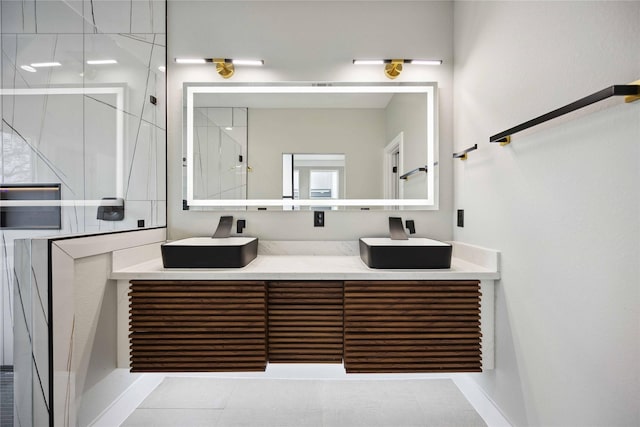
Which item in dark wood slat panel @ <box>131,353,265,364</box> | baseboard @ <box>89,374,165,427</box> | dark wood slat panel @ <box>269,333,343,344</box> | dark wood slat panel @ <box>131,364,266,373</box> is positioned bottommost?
baseboard @ <box>89,374,165,427</box>

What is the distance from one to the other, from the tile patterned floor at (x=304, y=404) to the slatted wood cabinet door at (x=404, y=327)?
0.38 m

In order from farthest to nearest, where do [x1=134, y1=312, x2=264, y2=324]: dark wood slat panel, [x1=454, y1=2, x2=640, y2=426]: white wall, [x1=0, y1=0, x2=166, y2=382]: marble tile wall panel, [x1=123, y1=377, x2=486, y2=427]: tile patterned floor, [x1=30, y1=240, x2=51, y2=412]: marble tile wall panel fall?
[x1=123, y1=377, x2=486, y2=427]: tile patterned floor → [x1=134, y1=312, x2=264, y2=324]: dark wood slat panel → [x1=0, y1=0, x2=166, y2=382]: marble tile wall panel → [x1=30, y1=240, x2=51, y2=412]: marble tile wall panel → [x1=454, y1=2, x2=640, y2=426]: white wall

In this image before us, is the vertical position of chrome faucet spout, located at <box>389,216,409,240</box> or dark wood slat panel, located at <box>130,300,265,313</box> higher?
chrome faucet spout, located at <box>389,216,409,240</box>

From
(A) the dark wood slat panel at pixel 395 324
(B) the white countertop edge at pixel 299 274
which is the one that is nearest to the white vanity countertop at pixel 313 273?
(B) the white countertop edge at pixel 299 274

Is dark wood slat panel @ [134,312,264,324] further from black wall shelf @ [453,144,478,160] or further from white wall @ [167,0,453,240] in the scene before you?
black wall shelf @ [453,144,478,160]

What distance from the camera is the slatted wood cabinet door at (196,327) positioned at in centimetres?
149

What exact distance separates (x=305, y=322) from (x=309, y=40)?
73.6 inches

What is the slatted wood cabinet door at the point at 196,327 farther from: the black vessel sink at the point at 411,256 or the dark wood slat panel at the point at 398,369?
the black vessel sink at the point at 411,256

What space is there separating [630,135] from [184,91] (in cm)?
232

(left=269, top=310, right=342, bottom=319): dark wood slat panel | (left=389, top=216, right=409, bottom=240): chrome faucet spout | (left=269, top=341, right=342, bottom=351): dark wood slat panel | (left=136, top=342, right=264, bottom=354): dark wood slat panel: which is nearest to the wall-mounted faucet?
(left=389, top=216, right=409, bottom=240): chrome faucet spout

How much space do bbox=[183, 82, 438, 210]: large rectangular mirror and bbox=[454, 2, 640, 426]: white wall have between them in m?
0.49

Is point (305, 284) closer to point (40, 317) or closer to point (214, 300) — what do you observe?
point (214, 300)

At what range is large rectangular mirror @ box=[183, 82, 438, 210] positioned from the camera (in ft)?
6.81

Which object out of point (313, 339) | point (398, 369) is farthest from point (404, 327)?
point (313, 339)
